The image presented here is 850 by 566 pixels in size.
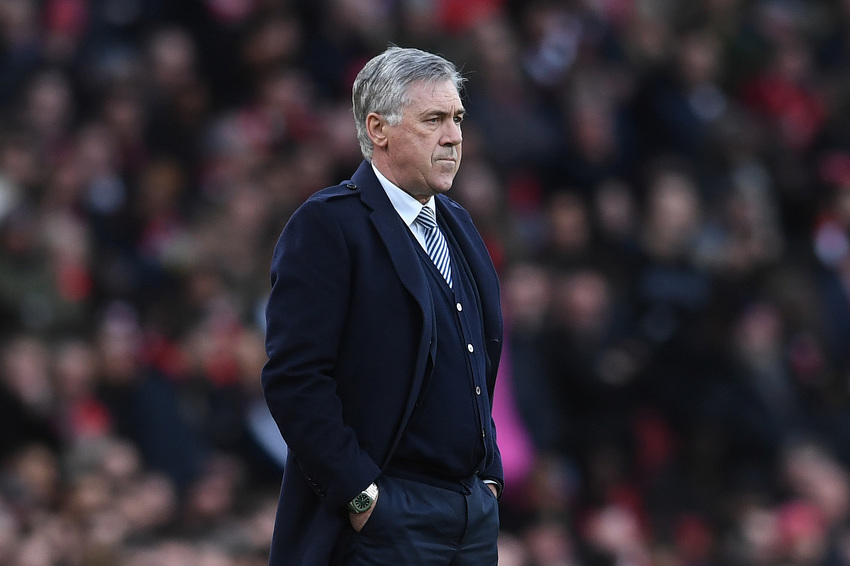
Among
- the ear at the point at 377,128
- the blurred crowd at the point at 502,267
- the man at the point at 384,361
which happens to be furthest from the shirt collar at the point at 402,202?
the blurred crowd at the point at 502,267

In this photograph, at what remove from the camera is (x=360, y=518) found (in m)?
3.33

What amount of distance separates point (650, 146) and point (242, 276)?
10.5 ft

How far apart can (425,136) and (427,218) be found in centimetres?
24

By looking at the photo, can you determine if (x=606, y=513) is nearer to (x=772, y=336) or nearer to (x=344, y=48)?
(x=772, y=336)

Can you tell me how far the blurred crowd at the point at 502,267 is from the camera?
7.02 meters

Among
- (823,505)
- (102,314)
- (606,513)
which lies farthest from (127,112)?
(823,505)

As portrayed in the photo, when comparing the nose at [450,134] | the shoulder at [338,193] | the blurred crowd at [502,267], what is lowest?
the blurred crowd at [502,267]

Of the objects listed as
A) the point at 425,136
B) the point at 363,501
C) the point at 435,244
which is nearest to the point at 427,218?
the point at 435,244

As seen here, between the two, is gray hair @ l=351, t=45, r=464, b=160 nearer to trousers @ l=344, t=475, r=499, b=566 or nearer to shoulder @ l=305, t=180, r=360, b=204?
shoulder @ l=305, t=180, r=360, b=204

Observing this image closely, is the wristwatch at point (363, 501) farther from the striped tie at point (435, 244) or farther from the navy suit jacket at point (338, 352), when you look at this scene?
the striped tie at point (435, 244)

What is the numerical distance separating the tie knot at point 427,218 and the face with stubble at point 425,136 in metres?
0.08

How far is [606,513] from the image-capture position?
777 cm

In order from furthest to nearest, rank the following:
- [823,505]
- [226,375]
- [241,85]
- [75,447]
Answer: [241,85], [823,505], [226,375], [75,447]

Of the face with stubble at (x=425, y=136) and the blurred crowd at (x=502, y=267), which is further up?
the face with stubble at (x=425, y=136)
